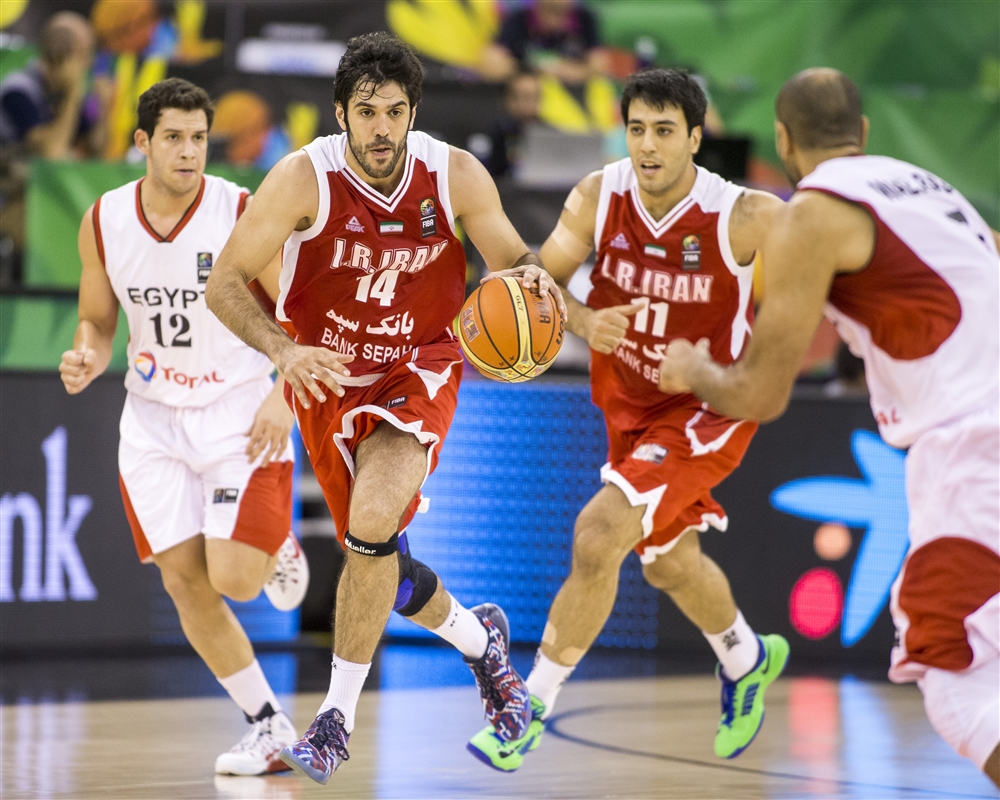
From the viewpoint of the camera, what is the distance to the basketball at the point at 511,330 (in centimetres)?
449

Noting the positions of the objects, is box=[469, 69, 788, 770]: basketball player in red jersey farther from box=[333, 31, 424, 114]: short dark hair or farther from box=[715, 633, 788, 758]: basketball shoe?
box=[333, 31, 424, 114]: short dark hair

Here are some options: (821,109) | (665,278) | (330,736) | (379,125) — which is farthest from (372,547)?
(821,109)

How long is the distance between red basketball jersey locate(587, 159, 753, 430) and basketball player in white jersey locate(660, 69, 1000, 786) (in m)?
1.61

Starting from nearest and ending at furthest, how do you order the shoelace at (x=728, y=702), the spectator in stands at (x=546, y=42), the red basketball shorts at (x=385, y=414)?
1. the red basketball shorts at (x=385, y=414)
2. the shoelace at (x=728, y=702)
3. the spectator in stands at (x=546, y=42)

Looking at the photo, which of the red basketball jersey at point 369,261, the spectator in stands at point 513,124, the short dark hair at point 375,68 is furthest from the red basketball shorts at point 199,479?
the spectator in stands at point 513,124

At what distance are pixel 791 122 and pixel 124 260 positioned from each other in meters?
2.80

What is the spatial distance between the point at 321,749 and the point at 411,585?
31.0 inches

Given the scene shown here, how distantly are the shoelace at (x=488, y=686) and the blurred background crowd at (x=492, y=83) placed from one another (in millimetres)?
3624

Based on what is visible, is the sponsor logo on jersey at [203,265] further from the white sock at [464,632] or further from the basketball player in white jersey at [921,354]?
the basketball player in white jersey at [921,354]

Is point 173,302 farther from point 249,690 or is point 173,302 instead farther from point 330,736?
point 330,736

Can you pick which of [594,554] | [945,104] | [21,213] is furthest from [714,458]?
[945,104]

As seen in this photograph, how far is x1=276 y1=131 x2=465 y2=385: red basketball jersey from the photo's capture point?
4637 mm

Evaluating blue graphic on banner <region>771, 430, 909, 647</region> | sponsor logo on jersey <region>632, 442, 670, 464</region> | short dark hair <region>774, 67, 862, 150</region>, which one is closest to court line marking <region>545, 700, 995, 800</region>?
sponsor logo on jersey <region>632, 442, 670, 464</region>

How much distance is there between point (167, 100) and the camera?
5.29m
